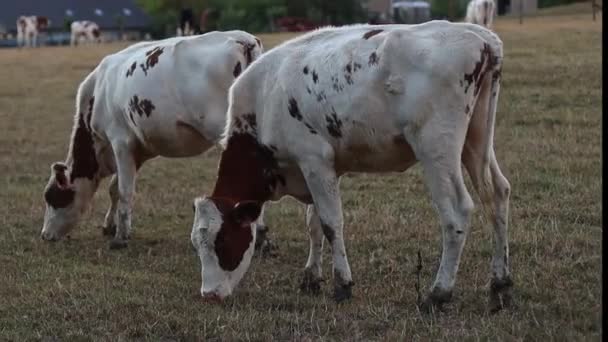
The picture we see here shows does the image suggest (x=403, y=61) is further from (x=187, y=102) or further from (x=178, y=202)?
(x=178, y=202)

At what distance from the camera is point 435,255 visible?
8320 millimetres

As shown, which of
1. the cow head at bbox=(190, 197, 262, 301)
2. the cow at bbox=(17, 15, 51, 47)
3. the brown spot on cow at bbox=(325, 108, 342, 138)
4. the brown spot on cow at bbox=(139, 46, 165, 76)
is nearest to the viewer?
the brown spot on cow at bbox=(325, 108, 342, 138)

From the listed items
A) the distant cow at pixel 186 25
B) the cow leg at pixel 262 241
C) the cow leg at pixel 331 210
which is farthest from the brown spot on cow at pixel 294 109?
the distant cow at pixel 186 25

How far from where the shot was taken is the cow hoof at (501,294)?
659cm

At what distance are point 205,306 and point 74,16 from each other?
83493 millimetres

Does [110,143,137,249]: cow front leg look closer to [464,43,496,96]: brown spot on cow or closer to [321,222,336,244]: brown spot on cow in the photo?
[321,222,336,244]: brown spot on cow

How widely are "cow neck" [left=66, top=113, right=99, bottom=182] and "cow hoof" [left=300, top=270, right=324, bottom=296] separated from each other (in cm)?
374

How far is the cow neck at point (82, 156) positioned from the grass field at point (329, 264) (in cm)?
60

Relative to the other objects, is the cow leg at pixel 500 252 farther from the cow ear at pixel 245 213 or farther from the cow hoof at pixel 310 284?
the cow ear at pixel 245 213

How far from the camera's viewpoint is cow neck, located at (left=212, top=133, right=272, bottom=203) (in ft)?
24.3

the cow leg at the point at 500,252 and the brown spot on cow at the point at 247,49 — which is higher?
the brown spot on cow at the point at 247,49

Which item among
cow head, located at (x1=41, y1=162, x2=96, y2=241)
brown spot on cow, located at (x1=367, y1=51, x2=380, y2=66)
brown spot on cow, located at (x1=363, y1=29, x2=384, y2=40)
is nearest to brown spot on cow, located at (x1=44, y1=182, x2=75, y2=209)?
cow head, located at (x1=41, y1=162, x2=96, y2=241)

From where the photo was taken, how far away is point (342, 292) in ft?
23.2

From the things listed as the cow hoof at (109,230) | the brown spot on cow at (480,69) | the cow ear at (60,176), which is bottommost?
the cow hoof at (109,230)
